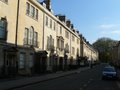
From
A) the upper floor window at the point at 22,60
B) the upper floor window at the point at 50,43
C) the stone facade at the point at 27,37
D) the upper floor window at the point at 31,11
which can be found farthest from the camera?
the upper floor window at the point at 50,43

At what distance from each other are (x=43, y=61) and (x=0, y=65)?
58.9 ft

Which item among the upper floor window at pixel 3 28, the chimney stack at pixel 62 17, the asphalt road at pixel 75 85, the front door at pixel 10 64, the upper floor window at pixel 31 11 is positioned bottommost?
the asphalt road at pixel 75 85

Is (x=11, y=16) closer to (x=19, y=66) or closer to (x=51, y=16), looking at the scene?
(x=19, y=66)

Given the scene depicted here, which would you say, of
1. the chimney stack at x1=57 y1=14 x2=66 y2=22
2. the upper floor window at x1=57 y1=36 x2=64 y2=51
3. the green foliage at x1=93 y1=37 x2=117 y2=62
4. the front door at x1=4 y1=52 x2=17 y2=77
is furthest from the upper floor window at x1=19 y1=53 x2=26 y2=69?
the green foliage at x1=93 y1=37 x2=117 y2=62

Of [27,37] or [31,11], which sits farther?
[31,11]

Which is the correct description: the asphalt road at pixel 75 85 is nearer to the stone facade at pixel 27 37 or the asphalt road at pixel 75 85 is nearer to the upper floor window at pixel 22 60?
the stone facade at pixel 27 37

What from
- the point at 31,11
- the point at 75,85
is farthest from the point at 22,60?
the point at 75,85

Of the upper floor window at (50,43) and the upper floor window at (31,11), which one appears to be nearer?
the upper floor window at (31,11)

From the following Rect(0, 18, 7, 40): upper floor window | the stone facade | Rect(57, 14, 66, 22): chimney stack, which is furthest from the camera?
Rect(57, 14, 66, 22): chimney stack

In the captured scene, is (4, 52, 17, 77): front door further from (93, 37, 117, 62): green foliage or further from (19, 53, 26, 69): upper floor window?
(93, 37, 117, 62): green foliage

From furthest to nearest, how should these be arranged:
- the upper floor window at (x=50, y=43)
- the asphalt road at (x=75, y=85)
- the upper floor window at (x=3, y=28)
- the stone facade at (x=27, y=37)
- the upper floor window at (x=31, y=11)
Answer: the upper floor window at (x=50, y=43) → the upper floor window at (x=31, y=11) → the stone facade at (x=27, y=37) → the upper floor window at (x=3, y=28) → the asphalt road at (x=75, y=85)

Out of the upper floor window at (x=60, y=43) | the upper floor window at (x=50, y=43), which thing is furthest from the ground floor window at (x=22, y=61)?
the upper floor window at (x=60, y=43)

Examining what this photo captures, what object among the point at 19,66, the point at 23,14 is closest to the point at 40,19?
the point at 23,14

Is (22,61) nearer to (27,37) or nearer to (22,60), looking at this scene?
(22,60)
